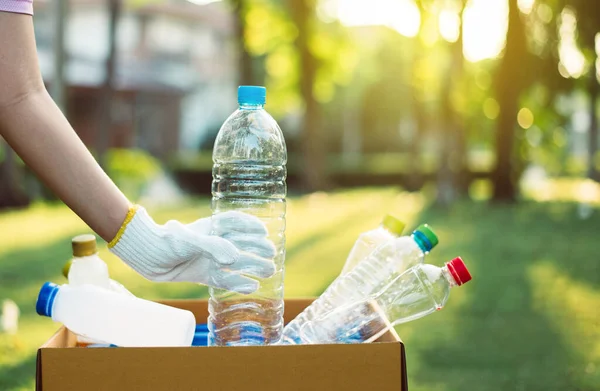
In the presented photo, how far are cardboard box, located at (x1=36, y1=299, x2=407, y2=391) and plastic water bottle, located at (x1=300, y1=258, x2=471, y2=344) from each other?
304mm

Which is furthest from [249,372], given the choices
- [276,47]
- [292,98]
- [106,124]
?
[292,98]

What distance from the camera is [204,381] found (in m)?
1.75

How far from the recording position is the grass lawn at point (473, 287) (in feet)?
14.5

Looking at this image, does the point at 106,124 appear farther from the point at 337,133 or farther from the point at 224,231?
the point at 337,133

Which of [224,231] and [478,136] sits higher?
[224,231]

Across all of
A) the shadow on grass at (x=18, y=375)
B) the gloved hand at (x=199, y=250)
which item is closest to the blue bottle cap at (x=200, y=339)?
the gloved hand at (x=199, y=250)

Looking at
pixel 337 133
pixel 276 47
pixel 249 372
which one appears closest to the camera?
pixel 249 372

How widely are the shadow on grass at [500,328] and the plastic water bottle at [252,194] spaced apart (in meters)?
1.63

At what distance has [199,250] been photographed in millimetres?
2012

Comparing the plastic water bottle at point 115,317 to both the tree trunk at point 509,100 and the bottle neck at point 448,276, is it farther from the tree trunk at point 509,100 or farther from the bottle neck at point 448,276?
the tree trunk at point 509,100

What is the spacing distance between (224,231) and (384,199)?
17.0 m

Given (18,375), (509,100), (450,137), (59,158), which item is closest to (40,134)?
(59,158)

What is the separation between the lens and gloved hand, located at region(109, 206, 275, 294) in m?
1.99

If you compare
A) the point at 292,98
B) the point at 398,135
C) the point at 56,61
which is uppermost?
the point at 56,61
